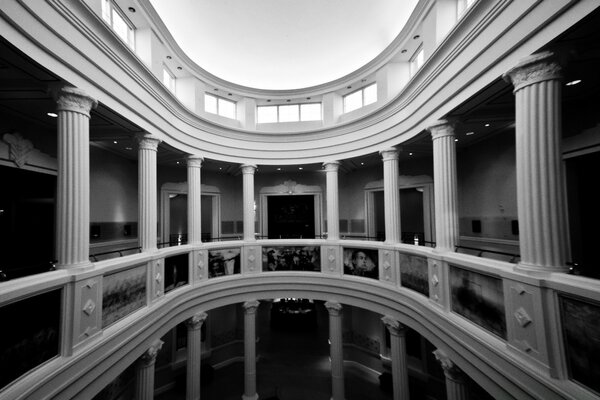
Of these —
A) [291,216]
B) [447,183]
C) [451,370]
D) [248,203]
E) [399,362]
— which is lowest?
[399,362]

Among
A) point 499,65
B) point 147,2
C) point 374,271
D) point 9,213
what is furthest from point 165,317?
point 499,65

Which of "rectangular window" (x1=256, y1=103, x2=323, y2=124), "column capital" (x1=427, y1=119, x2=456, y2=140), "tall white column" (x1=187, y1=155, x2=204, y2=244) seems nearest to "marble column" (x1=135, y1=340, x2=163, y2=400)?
"tall white column" (x1=187, y1=155, x2=204, y2=244)

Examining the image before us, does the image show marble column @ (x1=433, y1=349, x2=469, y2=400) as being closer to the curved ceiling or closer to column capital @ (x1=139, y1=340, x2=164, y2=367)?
column capital @ (x1=139, y1=340, x2=164, y2=367)

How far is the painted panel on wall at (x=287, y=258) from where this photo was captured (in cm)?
1156

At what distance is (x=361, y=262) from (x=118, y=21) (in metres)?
10.4

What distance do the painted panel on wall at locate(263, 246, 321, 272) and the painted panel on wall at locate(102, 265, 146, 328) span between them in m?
5.24

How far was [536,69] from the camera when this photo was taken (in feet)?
13.1

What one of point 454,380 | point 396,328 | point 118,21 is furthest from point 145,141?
point 454,380

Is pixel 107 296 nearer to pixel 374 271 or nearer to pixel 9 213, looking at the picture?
pixel 9 213

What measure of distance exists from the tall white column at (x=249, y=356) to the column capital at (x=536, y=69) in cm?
1059

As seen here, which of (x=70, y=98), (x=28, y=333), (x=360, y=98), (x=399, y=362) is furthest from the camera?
(x=360, y=98)

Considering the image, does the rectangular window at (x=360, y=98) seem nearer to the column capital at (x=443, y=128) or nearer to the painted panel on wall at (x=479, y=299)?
the column capital at (x=443, y=128)

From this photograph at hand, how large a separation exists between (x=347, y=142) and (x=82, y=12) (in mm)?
8428

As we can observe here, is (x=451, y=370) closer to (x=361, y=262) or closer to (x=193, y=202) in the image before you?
(x=361, y=262)
